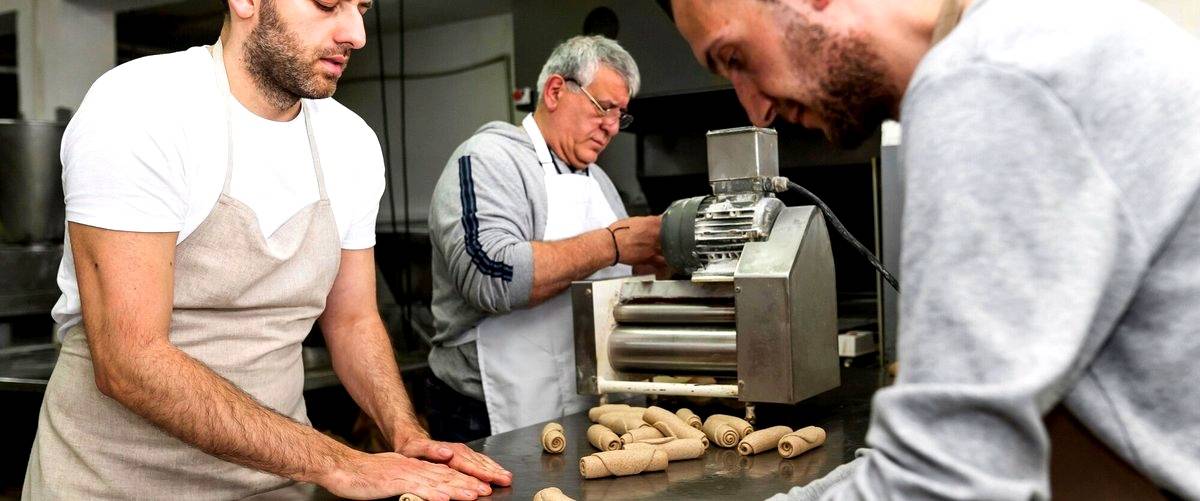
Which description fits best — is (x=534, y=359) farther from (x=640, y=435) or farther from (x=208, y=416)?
(x=208, y=416)

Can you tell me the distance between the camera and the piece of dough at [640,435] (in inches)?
64.1

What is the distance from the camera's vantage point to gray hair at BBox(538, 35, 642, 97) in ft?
8.44

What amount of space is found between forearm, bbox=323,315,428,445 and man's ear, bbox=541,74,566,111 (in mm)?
840

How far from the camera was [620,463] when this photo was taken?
1.48 meters

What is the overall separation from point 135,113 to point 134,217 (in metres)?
0.17

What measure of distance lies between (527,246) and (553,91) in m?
0.50

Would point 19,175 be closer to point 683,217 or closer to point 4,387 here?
point 4,387

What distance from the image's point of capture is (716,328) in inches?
73.9

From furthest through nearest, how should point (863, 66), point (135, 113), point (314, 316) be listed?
point (314, 316) < point (135, 113) < point (863, 66)

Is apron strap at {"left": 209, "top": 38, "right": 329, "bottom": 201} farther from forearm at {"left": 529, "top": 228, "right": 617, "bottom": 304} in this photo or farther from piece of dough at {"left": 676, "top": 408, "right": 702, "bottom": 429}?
piece of dough at {"left": 676, "top": 408, "right": 702, "bottom": 429}

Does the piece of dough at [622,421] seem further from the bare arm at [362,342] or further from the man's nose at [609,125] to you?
the man's nose at [609,125]

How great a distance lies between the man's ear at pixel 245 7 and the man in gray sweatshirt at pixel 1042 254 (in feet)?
4.19

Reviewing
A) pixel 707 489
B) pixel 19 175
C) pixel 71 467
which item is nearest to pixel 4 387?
pixel 19 175

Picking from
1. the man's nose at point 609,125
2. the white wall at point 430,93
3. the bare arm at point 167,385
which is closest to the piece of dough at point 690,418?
the bare arm at point 167,385
